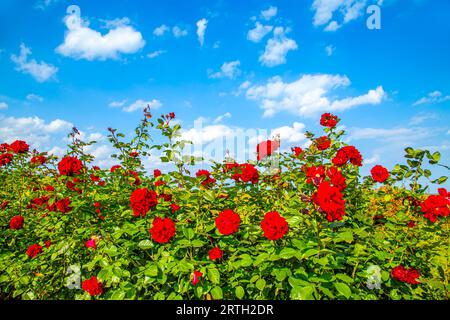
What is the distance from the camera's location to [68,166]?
129 inches

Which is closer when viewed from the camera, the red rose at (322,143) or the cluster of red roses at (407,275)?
the cluster of red roses at (407,275)

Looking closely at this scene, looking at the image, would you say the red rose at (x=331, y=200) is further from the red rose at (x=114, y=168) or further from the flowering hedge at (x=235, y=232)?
the red rose at (x=114, y=168)

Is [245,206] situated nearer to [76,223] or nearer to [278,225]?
[278,225]

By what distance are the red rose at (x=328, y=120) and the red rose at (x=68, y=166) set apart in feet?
10.8

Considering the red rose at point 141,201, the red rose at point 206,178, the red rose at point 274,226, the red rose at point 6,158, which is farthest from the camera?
the red rose at point 6,158

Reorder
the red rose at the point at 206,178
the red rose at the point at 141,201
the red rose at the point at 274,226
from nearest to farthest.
A: the red rose at the point at 274,226 → the red rose at the point at 141,201 → the red rose at the point at 206,178

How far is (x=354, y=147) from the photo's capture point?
10.9 ft

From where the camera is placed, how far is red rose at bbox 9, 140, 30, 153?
4.24m

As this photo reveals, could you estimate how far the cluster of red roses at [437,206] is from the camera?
271 cm

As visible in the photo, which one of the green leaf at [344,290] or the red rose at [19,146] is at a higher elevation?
the red rose at [19,146]

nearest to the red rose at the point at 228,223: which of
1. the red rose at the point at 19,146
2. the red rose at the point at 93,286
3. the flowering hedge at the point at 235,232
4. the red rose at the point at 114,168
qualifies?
the flowering hedge at the point at 235,232
